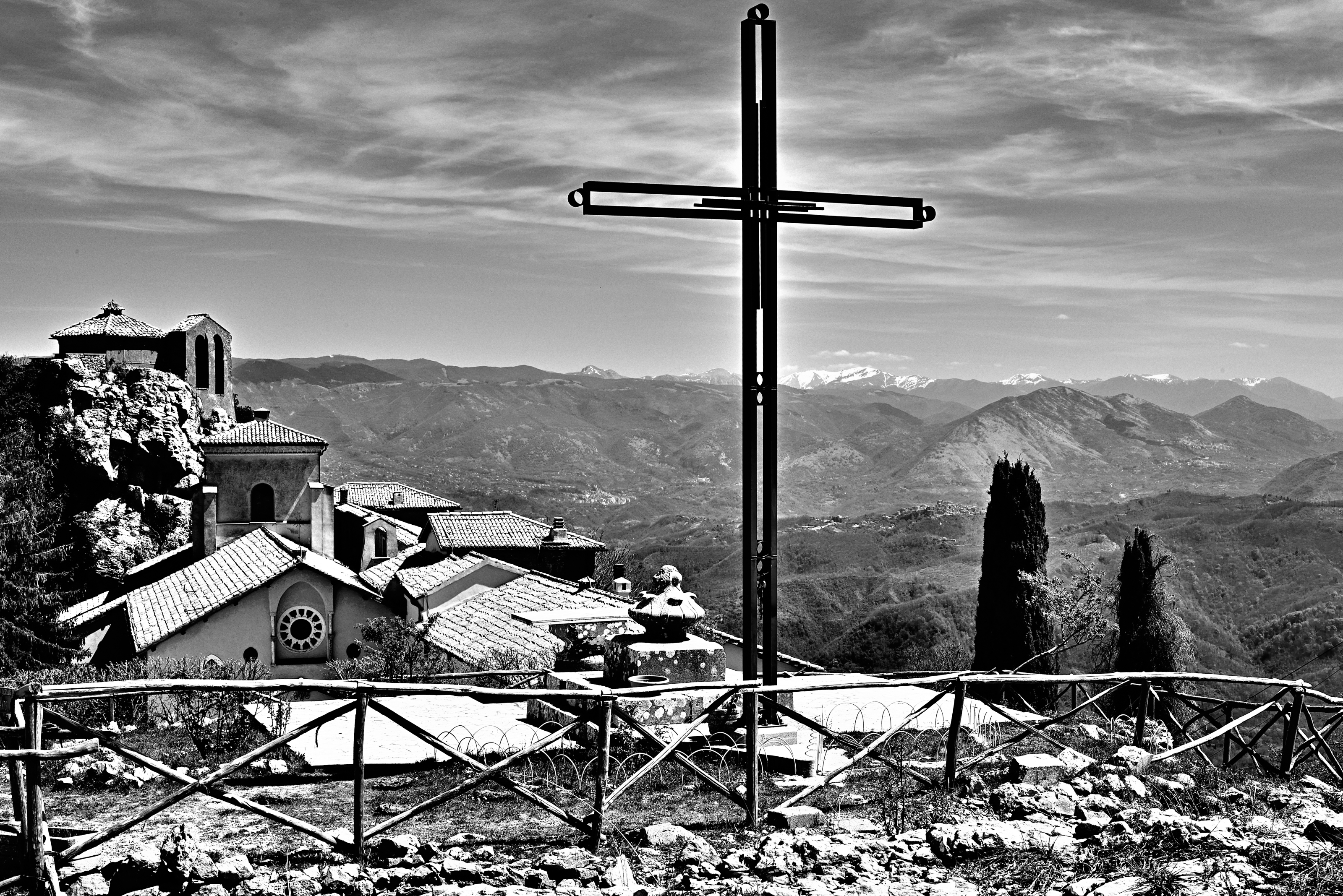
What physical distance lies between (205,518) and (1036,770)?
52181 mm

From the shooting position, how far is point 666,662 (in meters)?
9.38

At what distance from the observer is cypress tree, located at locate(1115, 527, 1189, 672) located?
96.6 ft

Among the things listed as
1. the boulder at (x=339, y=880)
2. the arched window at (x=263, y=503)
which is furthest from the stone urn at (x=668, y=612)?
the arched window at (x=263, y=503)

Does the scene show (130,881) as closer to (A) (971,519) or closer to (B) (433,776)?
(B) (433,776)

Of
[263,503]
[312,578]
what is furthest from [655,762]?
[263,503]

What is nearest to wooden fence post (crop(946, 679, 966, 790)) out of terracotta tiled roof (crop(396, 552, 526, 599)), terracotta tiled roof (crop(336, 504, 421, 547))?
Answer: terracotta tiled roof (crop(396, 552, 526, 599))

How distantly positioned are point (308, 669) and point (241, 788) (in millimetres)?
27162

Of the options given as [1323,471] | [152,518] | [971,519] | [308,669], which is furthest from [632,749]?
[1323,471]

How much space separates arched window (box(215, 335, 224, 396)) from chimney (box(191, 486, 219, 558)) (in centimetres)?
3418

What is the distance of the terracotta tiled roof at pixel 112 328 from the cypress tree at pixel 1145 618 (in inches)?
2913

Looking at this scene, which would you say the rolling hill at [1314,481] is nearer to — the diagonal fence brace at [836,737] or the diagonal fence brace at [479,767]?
the diagonal fence brace at [836,737]

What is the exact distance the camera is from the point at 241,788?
24.7 feet

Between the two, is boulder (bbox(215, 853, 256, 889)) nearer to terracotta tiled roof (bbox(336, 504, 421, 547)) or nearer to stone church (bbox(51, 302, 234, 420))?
terracotta tiled roof (bbox(336, 504, 421, 547))

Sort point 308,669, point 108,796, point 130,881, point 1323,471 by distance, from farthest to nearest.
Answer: point 1323,471, point 308,669, point 108,796, point 130,881
